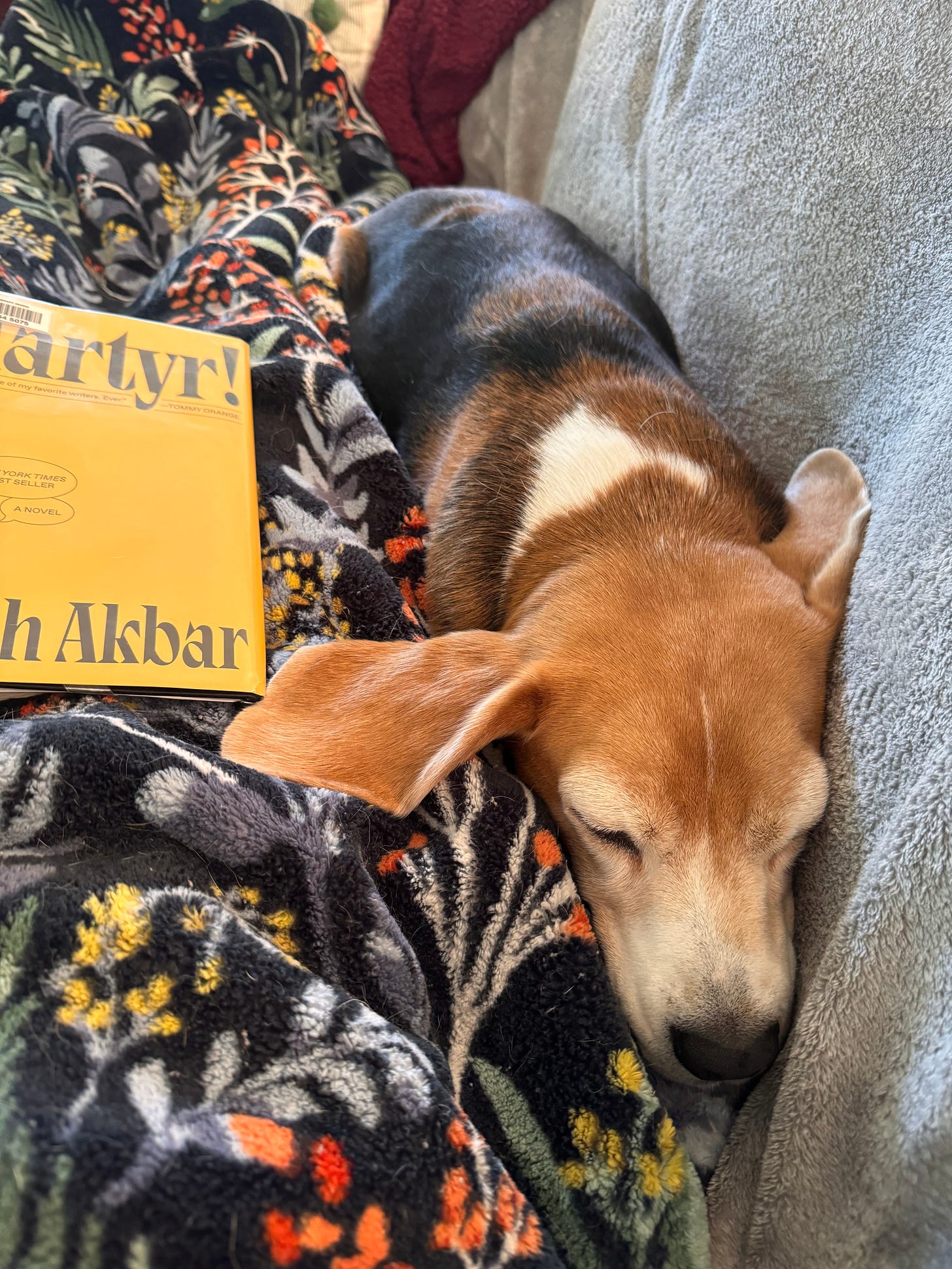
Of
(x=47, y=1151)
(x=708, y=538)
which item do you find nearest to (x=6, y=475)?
(x=47, y=1151)

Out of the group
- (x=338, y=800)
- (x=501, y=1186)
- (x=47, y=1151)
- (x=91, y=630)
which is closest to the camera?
(x=47, y=1151)

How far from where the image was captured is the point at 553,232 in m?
2.11

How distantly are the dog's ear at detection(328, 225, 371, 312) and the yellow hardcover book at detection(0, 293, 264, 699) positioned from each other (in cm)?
78

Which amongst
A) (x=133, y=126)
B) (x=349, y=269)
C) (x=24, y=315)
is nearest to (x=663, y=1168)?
(x=24, y=315)

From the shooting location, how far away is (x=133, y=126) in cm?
248

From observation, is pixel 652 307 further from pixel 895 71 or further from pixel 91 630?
pixel 91 630

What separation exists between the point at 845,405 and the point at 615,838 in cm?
79

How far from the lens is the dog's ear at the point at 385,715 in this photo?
1091mm

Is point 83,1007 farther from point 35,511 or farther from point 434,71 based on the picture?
point 434,71

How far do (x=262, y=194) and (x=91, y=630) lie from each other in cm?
166

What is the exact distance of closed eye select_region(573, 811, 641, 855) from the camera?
1156 mm

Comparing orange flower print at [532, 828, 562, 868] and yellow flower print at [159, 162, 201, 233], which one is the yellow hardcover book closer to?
orange flower print at [532, 828, 562, 868]

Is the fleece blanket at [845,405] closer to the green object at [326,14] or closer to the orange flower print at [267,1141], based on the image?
the orange flower print at [267,1141]

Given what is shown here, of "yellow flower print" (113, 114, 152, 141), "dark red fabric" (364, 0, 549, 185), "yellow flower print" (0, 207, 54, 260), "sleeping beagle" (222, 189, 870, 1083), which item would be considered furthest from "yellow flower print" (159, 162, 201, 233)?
"sleeping beagle" (222, 189, 870, 1083)
